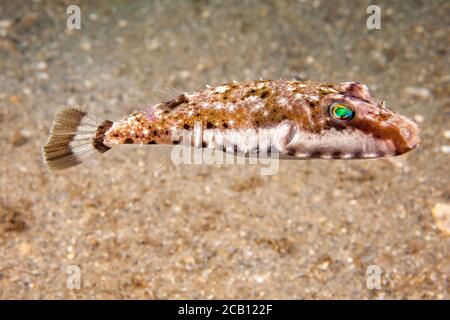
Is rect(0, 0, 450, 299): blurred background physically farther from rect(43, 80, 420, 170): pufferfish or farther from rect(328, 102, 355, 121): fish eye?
rect(328, 102, 355, 121): fish eye

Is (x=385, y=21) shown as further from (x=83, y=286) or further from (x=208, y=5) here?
(x=83, y=286)

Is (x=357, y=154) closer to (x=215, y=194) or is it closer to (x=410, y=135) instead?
(x=410, y=135)

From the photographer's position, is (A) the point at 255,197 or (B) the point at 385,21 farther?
(B) the point at 385,21

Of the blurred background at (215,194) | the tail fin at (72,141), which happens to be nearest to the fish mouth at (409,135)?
the blurred background at (215,194)

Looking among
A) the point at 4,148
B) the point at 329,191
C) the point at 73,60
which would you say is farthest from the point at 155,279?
the point at 73,60

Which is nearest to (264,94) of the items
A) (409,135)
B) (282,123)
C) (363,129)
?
(282,123)
